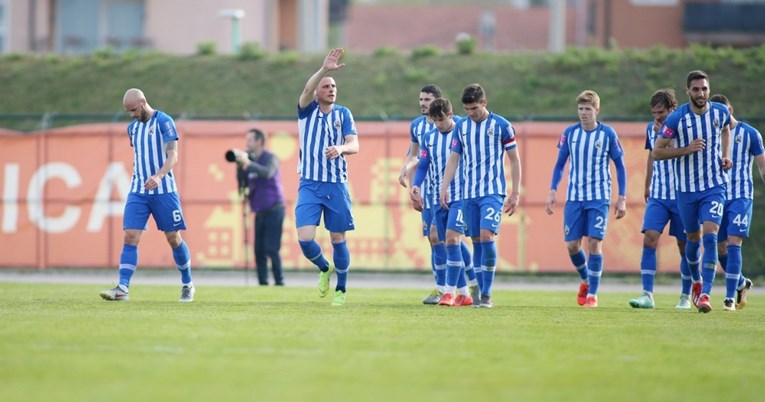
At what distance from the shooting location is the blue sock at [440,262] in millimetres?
14209

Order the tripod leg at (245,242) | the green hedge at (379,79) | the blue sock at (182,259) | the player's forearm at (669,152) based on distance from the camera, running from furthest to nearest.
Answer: the green hedge at (379,79) → the tripod leg at (245,242) → the blue sock at (182,259) → the player's forearm at (669,152)

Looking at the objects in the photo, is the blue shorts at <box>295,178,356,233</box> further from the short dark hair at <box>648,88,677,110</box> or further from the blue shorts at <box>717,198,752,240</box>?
the blue shorts at <box>717,198,752,240</box>

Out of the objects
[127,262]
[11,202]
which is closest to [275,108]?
[11,202]

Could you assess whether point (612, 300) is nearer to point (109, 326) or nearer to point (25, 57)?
point (109, 326)

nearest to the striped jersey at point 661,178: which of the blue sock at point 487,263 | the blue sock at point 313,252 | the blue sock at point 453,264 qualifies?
the blue sock at point 487,263

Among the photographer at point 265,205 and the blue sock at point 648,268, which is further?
the photographer at point 265,205

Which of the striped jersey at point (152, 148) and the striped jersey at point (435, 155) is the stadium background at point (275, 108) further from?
the striped jersey at point (152, 148)

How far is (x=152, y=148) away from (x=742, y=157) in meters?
6.26

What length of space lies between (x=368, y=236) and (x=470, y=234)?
9291 mm

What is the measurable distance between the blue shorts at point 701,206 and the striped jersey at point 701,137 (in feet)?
0.22

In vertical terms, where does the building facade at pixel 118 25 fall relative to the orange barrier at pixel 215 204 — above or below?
above

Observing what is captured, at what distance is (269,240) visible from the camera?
18750 mm

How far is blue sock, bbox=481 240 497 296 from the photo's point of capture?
12938 millimetres

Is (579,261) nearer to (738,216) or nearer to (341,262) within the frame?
(738,216)
